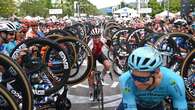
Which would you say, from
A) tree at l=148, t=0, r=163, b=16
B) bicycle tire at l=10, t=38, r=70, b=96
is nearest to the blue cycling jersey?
bicycle tire at l=10, t=38, r=70, b=96

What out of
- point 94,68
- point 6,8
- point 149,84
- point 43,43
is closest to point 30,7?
point 6,8

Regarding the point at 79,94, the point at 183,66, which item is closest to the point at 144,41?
the point at 79,94

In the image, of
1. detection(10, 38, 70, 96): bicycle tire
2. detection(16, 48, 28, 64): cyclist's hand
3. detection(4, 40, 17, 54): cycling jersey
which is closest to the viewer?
detection(10, 38, 70, 96): bicycle tire

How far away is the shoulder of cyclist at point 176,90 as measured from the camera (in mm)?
4777

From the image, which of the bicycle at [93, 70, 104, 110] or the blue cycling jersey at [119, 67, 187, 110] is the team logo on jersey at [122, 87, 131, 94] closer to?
the blue cycling jersey at [119, 67, 187, 110]

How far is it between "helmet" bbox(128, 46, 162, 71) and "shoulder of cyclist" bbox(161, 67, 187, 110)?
0.29 meters

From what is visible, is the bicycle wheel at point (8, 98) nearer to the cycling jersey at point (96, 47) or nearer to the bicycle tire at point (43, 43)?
the bicycle tire at point (43, 43)

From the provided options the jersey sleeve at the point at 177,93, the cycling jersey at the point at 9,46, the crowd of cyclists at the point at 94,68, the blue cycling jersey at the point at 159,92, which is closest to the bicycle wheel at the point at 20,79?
the crowd of cyclists at the point at 94,68

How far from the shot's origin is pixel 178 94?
480cm

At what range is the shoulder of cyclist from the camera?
15.7ft

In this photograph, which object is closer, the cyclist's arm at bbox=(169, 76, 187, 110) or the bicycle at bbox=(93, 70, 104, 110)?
the cyclist's arm at bbox=(169, 76, 187, 110)

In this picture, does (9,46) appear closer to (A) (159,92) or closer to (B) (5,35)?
(B) (5,35)

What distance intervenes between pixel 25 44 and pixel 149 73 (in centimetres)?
449

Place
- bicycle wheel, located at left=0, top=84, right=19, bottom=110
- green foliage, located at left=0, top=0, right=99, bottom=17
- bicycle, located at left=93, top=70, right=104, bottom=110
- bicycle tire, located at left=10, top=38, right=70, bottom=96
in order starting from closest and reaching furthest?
bicycle wheel, located at left=0, top=84, right=19, bottom=110
bicycle tire, located at left=10, top=38, right=70, bottom=96
bicycle, located at left=93, top=70, right=104, bottom=110
green foliage, located at left=0, top=0, right=99, bottom=17
